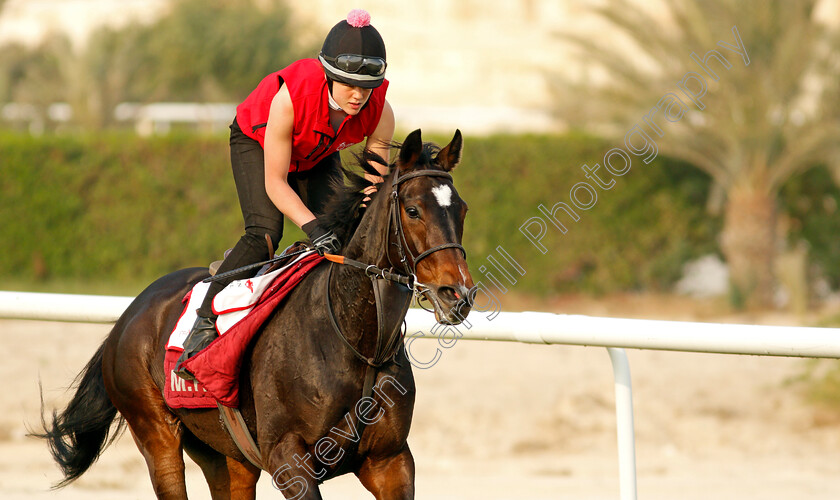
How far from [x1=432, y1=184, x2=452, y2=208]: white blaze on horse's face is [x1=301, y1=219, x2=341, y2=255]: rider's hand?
0.53 m

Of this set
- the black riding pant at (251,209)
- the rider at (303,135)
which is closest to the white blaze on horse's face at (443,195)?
the rider at (303,135)

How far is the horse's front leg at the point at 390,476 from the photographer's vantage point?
339cm

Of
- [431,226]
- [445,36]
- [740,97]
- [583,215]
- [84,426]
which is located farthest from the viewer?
[445,36]

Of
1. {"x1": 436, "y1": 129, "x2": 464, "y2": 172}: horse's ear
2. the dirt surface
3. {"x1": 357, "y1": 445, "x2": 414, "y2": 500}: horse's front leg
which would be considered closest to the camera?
{"x1": 436, "y1": 129, "x2": 464, "y2": 172}: horse's ear

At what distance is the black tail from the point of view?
177 inches

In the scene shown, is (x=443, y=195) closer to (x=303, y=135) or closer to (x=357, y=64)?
(x=357, y=64)

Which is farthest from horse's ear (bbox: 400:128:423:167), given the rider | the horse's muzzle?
the horse's muzzle

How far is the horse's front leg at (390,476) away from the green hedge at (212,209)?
10.3 m

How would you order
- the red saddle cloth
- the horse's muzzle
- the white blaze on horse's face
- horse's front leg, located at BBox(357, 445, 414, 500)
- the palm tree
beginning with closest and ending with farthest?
the horse's muzzle, the white blaze on horse's face, horse's front leg, located at BBox(357, 445, 414, 500), the red saddle cloth, the palm tree

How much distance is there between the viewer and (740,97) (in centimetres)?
1250

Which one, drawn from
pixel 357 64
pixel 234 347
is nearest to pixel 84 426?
pixel 234 347

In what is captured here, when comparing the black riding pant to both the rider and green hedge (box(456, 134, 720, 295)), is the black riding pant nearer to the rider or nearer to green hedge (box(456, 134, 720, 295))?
the rider

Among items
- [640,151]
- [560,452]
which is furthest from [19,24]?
[560,452]

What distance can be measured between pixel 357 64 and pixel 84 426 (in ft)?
7.18
